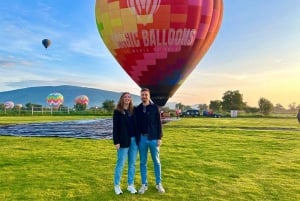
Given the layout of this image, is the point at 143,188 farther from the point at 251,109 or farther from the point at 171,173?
the point at 251,109

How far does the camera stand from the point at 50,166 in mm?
10375

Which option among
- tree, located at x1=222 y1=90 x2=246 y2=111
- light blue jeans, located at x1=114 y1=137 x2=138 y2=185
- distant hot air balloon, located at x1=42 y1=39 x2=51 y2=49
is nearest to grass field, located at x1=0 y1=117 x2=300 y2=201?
light blue jeans, located at x1=114 y1=137 x2=138 y2=185

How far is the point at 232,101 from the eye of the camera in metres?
74.2

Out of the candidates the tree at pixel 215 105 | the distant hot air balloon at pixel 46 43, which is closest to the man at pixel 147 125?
the distant hot air balloon at pixel 46 43

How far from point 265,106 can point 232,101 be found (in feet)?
28.4

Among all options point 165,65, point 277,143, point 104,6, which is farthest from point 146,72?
point 277,143

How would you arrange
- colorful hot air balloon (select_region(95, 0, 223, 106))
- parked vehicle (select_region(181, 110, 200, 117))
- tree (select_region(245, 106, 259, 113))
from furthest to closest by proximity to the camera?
tree (select_region(245, 106, 259, 113)) → parked vehicle (select_region(181, 110, 200, 117)) → colorful hot air balloon (select_region(95, 0, 223, 106))

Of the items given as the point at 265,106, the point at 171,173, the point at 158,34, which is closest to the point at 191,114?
the point at 265,106

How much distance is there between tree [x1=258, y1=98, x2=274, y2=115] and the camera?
217 feet

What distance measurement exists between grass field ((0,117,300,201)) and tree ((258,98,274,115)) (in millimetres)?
53822

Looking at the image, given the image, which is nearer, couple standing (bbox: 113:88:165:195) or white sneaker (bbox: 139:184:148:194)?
couple standing (bbox: 113:88:165:195)

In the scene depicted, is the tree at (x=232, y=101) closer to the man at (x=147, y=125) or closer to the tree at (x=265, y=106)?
the tree at (x=265, y=106)

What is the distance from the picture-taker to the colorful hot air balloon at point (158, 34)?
19.3 m

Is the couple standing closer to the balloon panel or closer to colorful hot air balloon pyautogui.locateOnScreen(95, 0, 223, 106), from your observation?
colorful hot air balloon pyautogui.locateOnScreen(95, 0, 223, 106)
